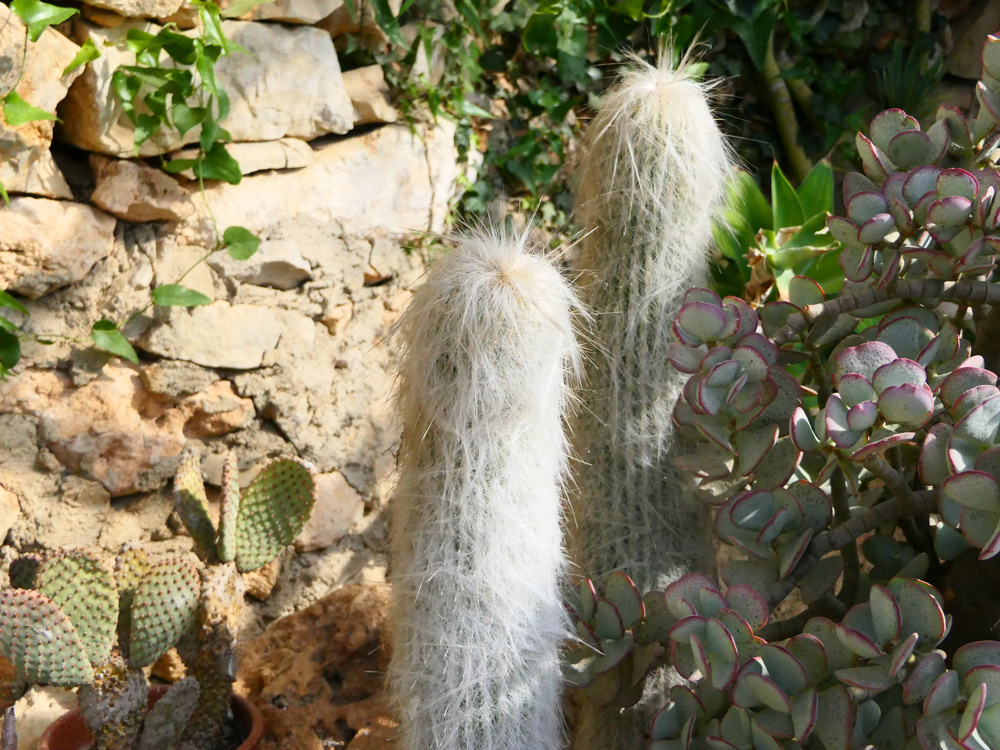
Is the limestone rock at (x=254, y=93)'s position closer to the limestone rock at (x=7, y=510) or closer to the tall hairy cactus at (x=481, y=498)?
the limestone rock at (x=7, y=510)

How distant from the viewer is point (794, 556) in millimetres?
1110

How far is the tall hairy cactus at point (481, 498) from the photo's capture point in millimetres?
1186

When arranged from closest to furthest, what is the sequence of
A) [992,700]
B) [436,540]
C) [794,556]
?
[992,700], [794,556], [436,540]

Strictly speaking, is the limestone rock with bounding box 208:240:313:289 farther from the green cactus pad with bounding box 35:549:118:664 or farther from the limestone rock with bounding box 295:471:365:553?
the green cactus pad with bounding box 35:549:118:664

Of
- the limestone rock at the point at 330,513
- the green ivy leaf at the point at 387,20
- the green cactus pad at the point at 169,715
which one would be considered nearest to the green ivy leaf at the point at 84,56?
the green ivy leaf at the point at 387,20

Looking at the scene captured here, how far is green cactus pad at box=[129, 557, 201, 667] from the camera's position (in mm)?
1349

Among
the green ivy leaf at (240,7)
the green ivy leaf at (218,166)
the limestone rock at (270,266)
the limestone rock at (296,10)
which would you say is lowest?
the limestone rock at (270,266)

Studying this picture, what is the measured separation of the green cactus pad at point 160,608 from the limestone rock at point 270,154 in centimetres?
85

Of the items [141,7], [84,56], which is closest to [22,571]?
[84,56]

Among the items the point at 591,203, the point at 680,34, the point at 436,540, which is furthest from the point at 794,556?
the point at 680,34

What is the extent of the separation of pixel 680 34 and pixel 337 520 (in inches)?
61.7

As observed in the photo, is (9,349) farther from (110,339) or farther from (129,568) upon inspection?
(129,568)

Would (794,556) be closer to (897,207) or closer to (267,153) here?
(897,207)

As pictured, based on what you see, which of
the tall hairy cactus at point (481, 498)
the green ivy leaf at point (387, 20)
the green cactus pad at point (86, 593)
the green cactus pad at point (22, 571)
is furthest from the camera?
the green ivy leaf at point (387, 20)
